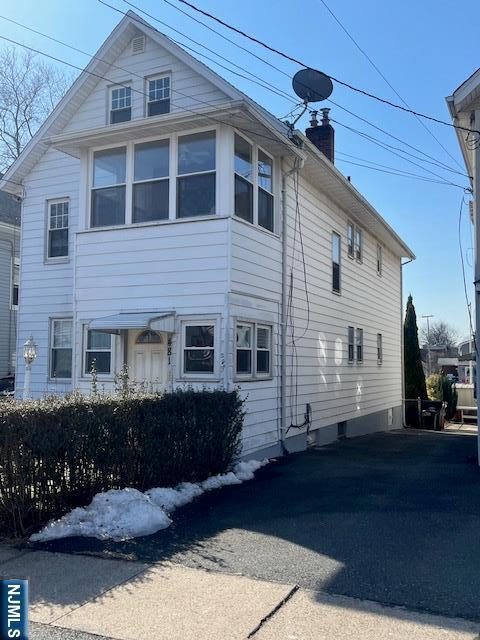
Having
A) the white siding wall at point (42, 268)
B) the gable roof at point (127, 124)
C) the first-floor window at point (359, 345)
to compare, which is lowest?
the first-floor window at point (359, 345)

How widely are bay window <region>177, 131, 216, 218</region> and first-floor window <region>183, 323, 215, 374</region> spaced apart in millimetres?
2039

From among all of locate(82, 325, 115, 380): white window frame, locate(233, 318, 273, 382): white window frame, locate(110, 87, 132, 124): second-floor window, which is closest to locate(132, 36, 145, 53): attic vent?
locate(110, 87, 132, 124): second-floor window

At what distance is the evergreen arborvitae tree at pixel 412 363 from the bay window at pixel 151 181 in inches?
716

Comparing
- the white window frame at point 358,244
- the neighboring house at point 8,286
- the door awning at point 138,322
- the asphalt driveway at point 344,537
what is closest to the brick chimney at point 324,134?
the white window frame at point 358,244

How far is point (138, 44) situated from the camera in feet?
39.5

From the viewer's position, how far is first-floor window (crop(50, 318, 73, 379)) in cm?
1351

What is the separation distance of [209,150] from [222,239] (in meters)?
1.73

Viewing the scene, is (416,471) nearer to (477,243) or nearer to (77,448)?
(477,243)

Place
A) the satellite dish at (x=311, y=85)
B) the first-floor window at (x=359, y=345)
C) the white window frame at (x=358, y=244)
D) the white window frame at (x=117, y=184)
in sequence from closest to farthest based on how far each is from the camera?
the white window frame at (x=117, y=184)
the satellite dish at (x=311, y=85)
the white window frame at (x=358, y=244)
the first-floor window at (x=359, y=345)

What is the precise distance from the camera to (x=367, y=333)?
19.1m

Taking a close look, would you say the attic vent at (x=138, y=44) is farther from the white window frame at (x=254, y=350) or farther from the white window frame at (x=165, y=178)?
the white window frame at (x=254, y=350)

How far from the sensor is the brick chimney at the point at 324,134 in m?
16.3

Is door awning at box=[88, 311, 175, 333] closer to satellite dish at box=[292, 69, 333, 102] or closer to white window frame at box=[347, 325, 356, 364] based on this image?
satellite dish at box=[292, 69, 333, 102]

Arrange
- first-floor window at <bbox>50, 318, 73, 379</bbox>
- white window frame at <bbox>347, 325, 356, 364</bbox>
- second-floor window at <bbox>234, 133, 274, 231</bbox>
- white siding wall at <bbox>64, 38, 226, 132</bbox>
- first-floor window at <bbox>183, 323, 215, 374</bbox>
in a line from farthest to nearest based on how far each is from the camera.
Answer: white window frame at <bbox>347, 325, 356, 364</bbox>, first-floor window at <bbox>50, 318, 73, 379</bbox>, white siding wall at <bbox>64, 38, 226, 132</bbox>, second-floor window at <bbox>234, 133, 274, 231</bbox>, first-floor window at <bbox>183, 323, 215, 374</bbox>
